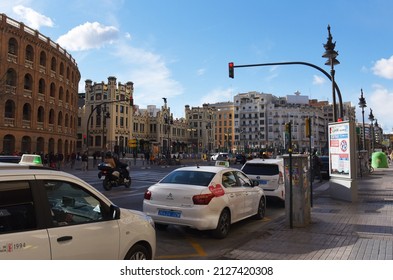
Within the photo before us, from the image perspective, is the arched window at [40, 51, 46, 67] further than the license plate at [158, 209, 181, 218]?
Yes

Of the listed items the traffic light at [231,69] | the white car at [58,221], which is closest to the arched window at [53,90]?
the traffic light at [231,69]

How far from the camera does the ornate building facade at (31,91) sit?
3712 cm

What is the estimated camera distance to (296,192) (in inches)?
344

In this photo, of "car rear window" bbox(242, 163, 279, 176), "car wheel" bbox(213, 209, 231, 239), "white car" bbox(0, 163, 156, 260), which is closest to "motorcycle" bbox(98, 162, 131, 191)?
"car rear window" bbox(242, 163, 279, 176)

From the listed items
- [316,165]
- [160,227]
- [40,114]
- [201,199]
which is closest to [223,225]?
[201,199]

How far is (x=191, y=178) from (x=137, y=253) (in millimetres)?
3833

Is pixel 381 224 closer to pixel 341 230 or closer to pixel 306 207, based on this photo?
pixel 341 230

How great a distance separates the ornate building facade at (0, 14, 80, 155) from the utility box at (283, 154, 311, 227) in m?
31.2

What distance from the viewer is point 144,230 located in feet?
15.4

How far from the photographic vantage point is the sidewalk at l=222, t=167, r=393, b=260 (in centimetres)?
623

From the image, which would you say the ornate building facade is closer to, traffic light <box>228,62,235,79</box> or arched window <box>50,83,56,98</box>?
arched window <box>50,83,56,98</box>

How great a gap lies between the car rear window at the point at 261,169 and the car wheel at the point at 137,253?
8498mm

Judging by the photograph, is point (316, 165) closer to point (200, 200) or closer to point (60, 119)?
point (200, 200)

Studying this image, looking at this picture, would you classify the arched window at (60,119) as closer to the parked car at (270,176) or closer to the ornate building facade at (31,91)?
the ornate building facade at (31,91)
